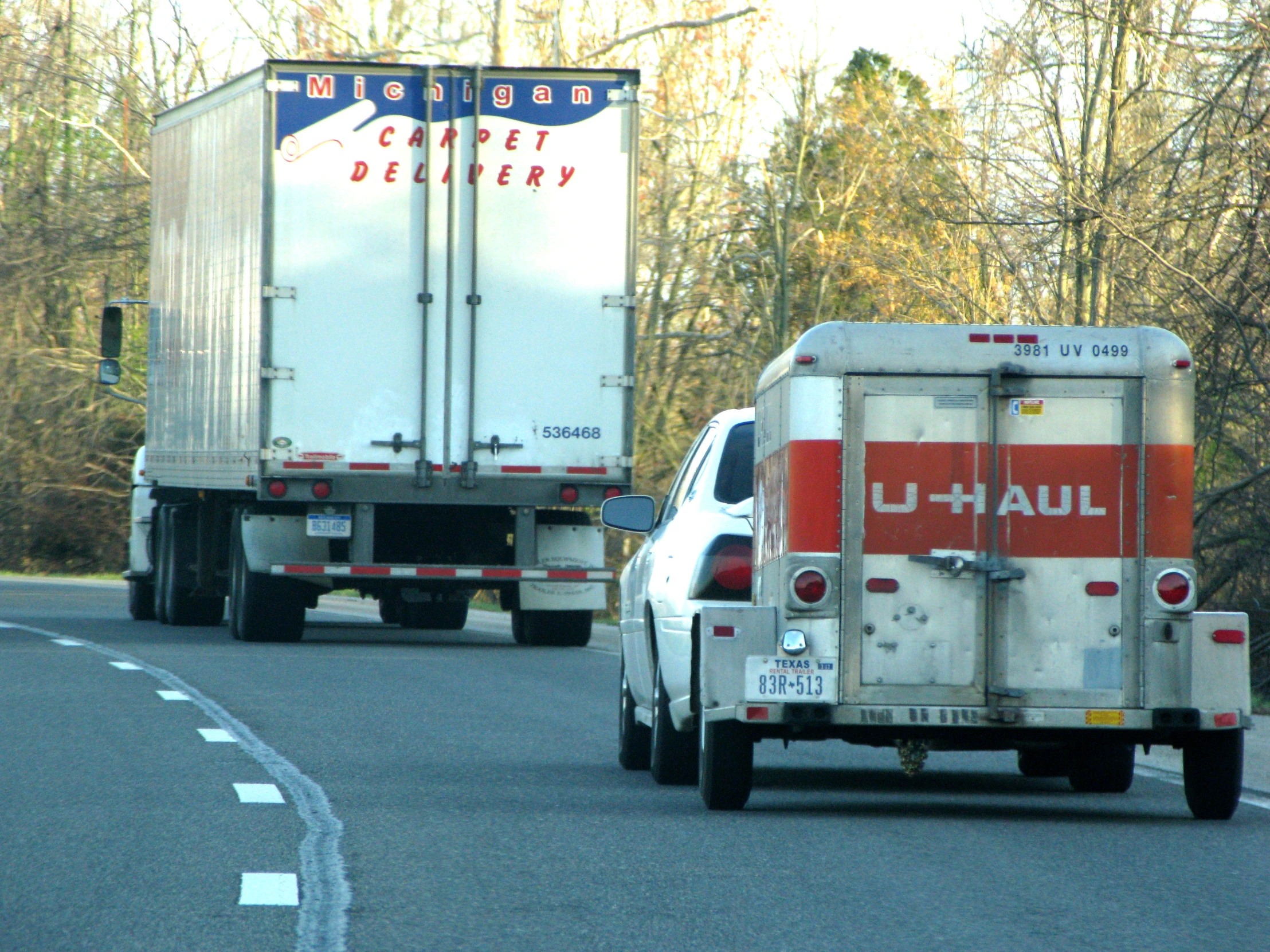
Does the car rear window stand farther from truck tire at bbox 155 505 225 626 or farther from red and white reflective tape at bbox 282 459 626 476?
truck tire at bbox 155 505 225 626

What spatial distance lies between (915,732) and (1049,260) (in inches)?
529

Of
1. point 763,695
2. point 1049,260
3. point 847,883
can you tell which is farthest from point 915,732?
point 1049,260

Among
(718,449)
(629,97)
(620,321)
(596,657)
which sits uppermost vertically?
(629,97)

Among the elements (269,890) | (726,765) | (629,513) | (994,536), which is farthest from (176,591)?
(269,890)

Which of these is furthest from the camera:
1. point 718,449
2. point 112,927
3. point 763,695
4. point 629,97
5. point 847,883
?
point 629,97

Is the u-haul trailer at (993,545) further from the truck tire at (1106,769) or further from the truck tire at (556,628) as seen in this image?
the truck tire at (556,628)

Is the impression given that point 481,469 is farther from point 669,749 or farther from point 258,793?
point 258,793

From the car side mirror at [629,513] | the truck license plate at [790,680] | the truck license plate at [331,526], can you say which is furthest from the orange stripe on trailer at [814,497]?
the truck license plate at [331,526]

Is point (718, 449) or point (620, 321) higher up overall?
point (620, 321)

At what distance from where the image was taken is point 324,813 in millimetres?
8625

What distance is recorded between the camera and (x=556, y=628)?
20.4m

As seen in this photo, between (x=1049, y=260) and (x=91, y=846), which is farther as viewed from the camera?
(x=1049, y=260)

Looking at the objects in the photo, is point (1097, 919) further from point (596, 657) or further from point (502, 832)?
point (596, 657)

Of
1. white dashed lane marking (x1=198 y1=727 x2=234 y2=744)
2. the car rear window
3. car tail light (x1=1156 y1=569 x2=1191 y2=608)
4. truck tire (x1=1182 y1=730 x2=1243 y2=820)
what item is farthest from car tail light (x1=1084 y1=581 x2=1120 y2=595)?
white dashed lane marking (x1=198 y1=727 x2=234 y2=744)
